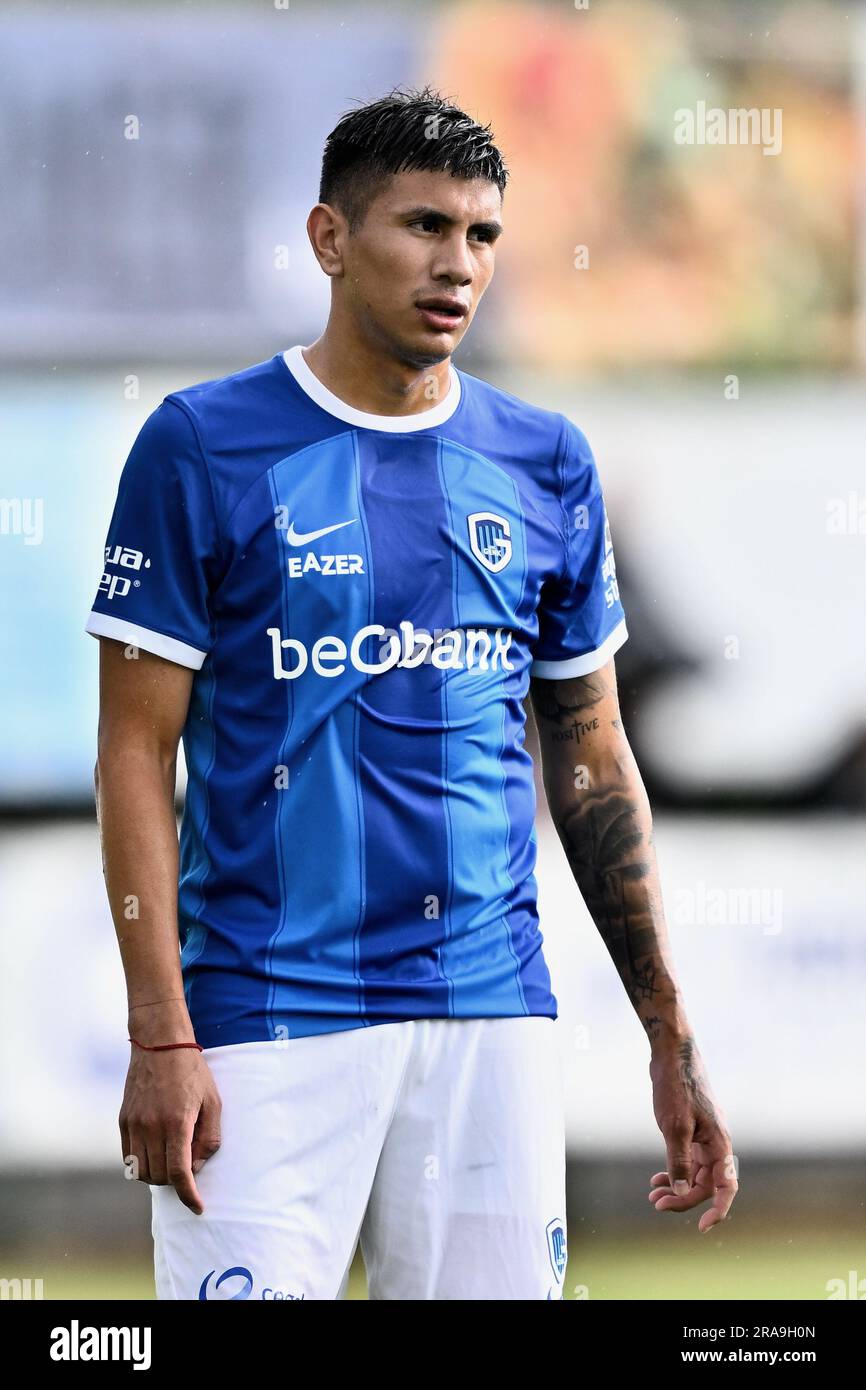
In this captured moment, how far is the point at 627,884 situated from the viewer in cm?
242

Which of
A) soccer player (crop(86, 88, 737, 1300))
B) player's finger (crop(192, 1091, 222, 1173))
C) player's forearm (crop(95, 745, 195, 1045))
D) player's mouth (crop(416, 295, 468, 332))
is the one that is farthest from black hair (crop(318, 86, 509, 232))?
player's finger (crop(192, 1091, 222, 1173))

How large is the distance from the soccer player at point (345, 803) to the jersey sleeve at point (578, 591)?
0.10 meters

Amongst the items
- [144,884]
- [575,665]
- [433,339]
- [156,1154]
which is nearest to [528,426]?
[433,339]

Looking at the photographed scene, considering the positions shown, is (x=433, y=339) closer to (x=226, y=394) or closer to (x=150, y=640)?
(x=226, y=394)

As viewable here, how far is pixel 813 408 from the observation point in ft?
12.1

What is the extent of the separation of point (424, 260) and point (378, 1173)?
1141 millimetres

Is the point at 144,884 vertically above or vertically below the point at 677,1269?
above

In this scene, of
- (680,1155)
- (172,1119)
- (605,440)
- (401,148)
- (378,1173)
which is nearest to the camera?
(172,1119)

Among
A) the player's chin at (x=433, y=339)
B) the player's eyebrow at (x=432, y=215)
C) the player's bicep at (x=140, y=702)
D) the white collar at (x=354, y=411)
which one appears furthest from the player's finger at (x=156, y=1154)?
the player's eyebrow at (x=432, y=215)

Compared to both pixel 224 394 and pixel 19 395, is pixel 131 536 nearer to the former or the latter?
pixel 224 394

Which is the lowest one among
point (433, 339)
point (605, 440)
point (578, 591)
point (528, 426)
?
point (578, 591)

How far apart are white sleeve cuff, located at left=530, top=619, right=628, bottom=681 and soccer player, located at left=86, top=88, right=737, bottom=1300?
0.43ft
